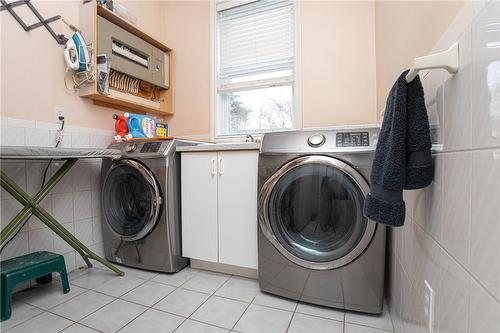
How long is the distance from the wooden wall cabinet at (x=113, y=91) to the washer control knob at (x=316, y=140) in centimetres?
157

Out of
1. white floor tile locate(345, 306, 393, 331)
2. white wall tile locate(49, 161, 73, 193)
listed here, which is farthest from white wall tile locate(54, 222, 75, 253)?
white floor tile locate(345, 306, 393, 331)

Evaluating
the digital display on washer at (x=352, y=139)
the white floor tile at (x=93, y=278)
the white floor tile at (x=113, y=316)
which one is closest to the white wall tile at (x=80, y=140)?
the white floor tile at (x=93, y=278)

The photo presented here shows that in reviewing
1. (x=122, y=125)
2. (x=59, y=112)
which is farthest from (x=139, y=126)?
(x=59, y=112)

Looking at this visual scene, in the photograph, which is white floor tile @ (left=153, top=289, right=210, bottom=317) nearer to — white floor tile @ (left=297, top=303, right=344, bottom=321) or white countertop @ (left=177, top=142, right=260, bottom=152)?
white floor tile @ (left=297, top=303, right=344, bottom=321)

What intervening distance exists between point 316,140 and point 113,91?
1670 millimetres

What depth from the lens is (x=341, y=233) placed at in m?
1.23

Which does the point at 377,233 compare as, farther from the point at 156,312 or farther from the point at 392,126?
the point at 156,312

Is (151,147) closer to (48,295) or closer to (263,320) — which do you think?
(48,295)

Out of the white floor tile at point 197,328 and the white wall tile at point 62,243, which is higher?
the white wall tile at point 62,243

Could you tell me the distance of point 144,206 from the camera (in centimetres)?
174

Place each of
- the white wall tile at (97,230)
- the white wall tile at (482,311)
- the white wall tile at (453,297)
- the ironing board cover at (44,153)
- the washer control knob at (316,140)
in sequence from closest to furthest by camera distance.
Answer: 1. the white wall tile at (482,311)
2. the white wall tile at (453,297)
3. the ironing board cover at (44,153)
4. the washer control knob at (316,140)
5. the white wall tile at (97,230)

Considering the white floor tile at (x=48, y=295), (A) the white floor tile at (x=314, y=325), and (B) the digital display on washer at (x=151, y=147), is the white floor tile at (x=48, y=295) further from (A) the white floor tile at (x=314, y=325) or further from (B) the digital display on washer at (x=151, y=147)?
(A) the white floor tile at (x=314, y=325)

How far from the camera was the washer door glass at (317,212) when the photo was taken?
121 cm

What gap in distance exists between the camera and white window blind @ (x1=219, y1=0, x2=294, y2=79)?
2.17m
